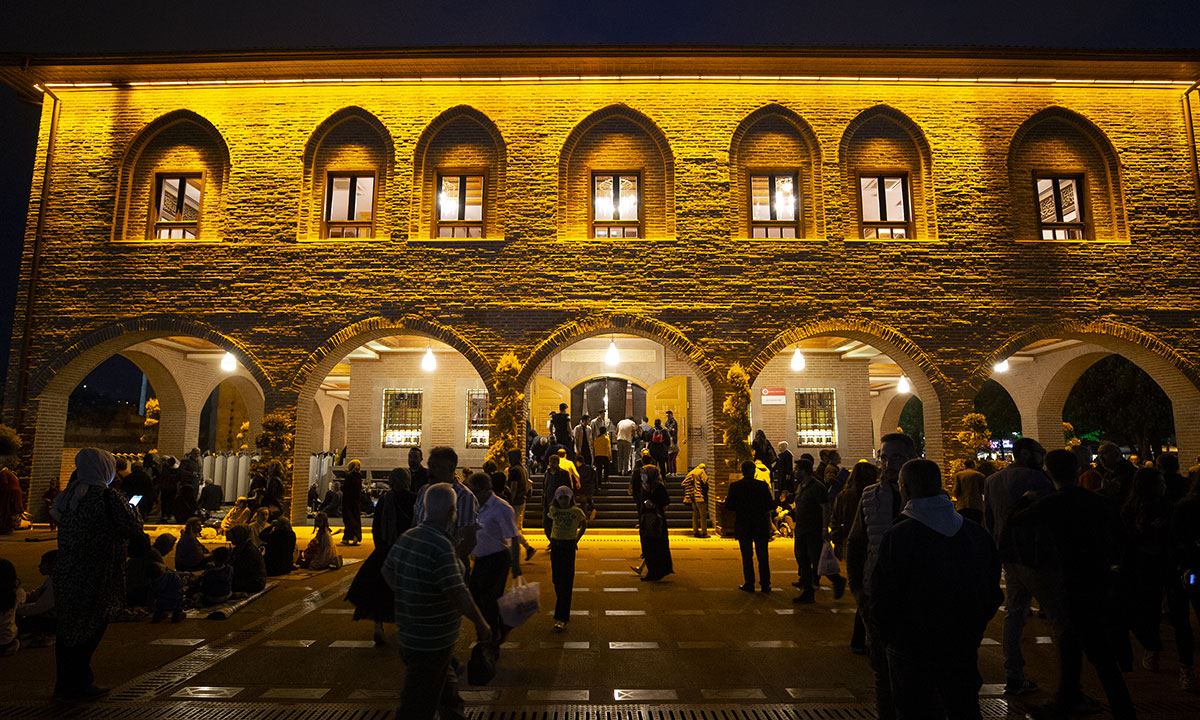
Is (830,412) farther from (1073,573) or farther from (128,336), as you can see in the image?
(128,336)

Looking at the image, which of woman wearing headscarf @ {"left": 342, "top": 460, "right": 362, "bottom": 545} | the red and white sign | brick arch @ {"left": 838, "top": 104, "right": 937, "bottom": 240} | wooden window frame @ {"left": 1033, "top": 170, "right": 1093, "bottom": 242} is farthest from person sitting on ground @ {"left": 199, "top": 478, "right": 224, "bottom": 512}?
wooden window frame @ {"left": 1033, "top": 170, "right": 1093, "bottom": 242}

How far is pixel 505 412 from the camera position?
13.1m

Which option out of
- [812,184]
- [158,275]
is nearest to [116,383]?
[158,275]

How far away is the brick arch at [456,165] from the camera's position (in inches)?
548

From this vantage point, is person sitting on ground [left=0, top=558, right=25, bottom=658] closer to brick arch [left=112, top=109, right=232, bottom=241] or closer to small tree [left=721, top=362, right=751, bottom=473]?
brick arch [left=112, top=109, right=232, bottom=241]

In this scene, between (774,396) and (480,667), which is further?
(774,396)

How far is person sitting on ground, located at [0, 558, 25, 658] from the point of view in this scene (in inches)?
215

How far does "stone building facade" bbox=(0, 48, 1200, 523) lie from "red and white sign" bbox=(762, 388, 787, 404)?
5420 millimetres

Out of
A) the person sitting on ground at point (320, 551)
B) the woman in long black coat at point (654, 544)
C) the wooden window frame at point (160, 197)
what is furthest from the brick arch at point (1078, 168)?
the wooden window frame at point (160, 197)

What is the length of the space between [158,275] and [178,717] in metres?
11.9

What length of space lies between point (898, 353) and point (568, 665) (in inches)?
413

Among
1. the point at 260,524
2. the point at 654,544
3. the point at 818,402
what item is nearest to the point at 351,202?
the point at 260,524

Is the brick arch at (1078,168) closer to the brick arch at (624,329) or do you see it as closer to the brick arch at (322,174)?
the brick arch at (624,329)

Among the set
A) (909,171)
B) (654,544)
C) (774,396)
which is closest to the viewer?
(654,544)
